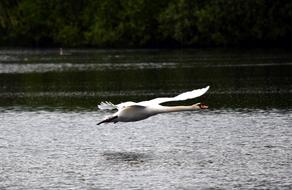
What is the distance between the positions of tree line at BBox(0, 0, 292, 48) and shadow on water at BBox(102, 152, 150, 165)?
90.0 meters

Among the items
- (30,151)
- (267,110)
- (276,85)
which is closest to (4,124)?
(30,151)

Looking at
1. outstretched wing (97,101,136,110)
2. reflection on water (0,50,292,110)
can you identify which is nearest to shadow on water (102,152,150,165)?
outstretched wing (97,101,136,110)

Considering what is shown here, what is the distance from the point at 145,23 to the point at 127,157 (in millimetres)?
108920

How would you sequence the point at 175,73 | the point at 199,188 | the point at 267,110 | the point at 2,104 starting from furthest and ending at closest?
the point at 175,73 < the point at 2,104 < the point at 267,110 < the point at 199,188

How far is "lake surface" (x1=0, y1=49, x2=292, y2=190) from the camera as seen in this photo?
27.4 m

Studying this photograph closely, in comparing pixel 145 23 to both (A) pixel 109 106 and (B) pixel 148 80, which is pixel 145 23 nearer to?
(B) pixel 148 80

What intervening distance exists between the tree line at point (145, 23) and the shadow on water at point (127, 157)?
89992 mm

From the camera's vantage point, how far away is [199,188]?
25188mm

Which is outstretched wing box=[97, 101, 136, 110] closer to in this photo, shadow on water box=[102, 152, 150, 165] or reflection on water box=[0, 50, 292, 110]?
shadow on water box=[102, 152, 150, 165]

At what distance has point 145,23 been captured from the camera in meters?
140

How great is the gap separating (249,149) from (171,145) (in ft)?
10.8

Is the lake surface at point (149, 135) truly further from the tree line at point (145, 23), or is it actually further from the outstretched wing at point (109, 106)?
the tree line at point (145, 23)

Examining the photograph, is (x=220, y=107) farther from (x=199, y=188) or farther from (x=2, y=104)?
(x=199, y=188)

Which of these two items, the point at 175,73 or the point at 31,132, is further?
the point at 175,73
